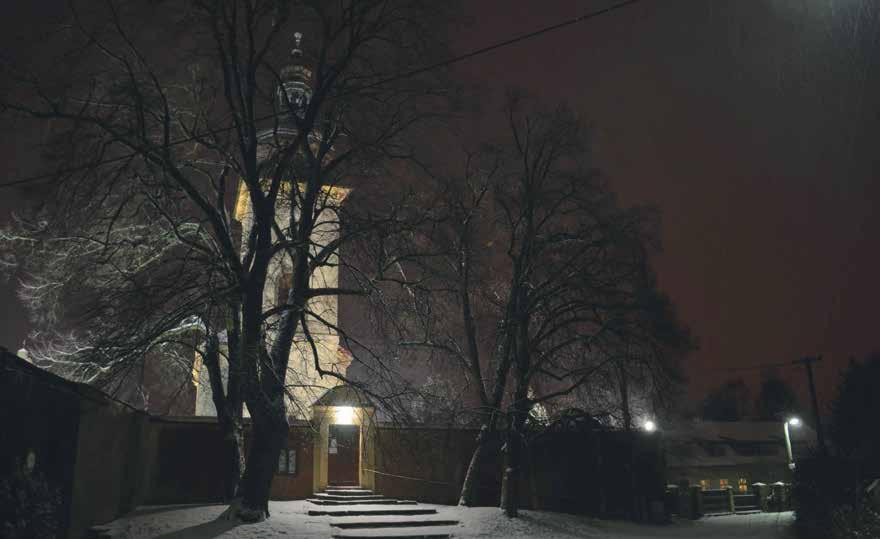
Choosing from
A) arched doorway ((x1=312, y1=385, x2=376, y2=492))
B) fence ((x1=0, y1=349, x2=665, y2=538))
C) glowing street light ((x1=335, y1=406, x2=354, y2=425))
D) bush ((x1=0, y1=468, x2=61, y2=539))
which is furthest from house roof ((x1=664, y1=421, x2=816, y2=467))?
bush ((x1=0, y1=468, x2=61, y2=539))

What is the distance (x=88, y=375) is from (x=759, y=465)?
2092 inches

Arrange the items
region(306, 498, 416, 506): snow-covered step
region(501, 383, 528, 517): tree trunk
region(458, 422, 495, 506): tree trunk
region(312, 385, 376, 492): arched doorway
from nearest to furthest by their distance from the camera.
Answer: region(501, 383, 528, 517): tree trunk → region(306, 498, 416, 506): snow-covered step → region(458, 422, 495, 506): tree trunk → region(312, 385, 376, 492): arched doorway

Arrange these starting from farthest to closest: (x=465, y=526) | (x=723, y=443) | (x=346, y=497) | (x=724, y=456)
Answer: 1. (x=723, y=443)
2. (x=724, y=456)
3. (x=346, y=497)
4. (x=465, y=526)

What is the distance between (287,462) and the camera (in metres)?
20.9

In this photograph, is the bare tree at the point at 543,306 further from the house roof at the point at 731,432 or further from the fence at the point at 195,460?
the house roof at the point at 731,432

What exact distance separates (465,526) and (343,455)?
21.7ft

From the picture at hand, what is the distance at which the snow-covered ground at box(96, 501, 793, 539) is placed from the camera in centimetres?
1432

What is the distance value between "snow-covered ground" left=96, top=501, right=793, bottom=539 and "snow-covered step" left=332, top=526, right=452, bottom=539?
0.26 m

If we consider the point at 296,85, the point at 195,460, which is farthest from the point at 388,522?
the point at 296,85

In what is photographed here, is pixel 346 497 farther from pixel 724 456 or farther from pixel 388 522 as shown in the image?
pixel 724 456

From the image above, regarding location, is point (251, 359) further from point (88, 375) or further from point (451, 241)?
point (451, 241)

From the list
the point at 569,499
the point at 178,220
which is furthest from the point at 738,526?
the point at 178,220

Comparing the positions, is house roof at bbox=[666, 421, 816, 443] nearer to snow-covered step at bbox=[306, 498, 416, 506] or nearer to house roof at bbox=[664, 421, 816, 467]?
house roof at bbox=[664, 421, 816, 467]

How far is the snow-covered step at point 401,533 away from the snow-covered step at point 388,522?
437 mm
